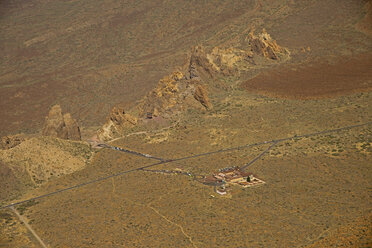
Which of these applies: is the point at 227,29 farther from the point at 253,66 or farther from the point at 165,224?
the point at 165,224

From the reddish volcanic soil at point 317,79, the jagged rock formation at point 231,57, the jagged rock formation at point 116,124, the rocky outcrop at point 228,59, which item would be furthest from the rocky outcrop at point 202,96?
the rocky outcrop at point 228,59

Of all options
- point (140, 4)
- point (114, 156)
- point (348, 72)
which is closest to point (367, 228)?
point (114, 156)

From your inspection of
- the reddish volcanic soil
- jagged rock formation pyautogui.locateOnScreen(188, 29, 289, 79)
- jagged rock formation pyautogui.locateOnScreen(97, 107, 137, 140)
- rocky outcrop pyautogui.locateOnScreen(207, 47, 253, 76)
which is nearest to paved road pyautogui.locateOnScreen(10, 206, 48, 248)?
jagged rock formation pyautogui.locateOnScreen(97, 107, 137, 140)

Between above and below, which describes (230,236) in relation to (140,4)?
below

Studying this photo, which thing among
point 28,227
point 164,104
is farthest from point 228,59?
point 28,227

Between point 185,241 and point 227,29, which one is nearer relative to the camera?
point 185,241

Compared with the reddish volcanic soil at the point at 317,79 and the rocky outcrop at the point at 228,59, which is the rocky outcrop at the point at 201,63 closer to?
the rocky outcrop at the point at 228,59

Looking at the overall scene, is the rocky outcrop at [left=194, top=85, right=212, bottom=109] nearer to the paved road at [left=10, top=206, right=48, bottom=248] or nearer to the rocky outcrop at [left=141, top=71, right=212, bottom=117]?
the rocky outcrop at [left=141, top=71, right=212, bottom=117]
